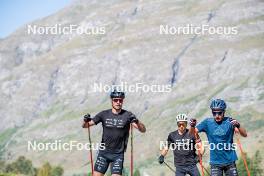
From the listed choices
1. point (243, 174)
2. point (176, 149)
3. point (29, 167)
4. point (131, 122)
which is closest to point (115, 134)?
point (131, 122)

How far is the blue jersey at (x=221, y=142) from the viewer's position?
15049 mm

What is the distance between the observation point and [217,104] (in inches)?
588

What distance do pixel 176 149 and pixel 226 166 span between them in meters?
1.89

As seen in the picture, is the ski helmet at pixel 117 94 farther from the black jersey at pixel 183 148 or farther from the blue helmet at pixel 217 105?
the black jersey at pixel 183 148

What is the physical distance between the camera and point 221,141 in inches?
598

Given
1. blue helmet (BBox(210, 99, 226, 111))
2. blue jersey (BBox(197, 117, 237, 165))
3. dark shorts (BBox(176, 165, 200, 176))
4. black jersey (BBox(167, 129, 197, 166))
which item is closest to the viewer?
blue helmet (BBox(210, 99, 226, 111))

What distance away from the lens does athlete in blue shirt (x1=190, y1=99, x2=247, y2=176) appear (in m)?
15.0

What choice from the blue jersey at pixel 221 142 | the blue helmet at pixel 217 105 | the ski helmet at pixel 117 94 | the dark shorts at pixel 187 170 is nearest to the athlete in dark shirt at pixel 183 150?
the dark shorts at pixel 187 170

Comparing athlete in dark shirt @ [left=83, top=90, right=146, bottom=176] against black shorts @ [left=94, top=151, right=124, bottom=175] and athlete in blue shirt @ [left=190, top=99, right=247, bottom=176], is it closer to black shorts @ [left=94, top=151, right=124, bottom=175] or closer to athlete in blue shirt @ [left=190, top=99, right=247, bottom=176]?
black shorts @ [left=94, top=151, right=124, bottom=175]

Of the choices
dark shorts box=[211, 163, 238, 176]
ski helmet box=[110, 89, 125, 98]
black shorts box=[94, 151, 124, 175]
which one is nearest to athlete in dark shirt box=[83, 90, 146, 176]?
black shorts box=[94, 151, 124, 175]

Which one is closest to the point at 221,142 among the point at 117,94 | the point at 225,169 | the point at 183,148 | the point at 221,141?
the point at 221,141

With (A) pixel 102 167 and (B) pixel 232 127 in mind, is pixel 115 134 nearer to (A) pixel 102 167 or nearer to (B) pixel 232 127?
(A) pixel 102 167

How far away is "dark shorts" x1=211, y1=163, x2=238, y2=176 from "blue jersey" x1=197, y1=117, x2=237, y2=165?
11cm

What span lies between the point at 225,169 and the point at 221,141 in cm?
81
